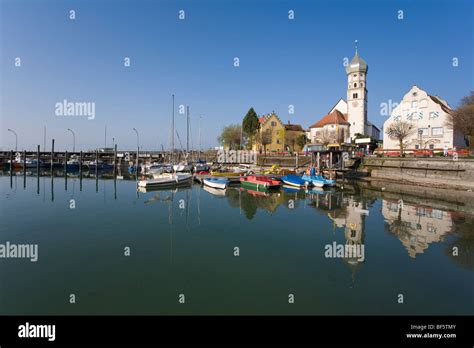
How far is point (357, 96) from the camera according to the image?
7350 cm

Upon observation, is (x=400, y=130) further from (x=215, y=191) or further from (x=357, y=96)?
(x=215, y=191)

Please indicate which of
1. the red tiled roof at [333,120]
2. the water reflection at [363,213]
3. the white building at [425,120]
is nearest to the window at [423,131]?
the white building at [425,120]

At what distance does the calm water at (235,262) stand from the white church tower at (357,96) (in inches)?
2140

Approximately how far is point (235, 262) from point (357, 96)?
7338 cm

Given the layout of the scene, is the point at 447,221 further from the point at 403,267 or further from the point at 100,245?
the point at 100,245

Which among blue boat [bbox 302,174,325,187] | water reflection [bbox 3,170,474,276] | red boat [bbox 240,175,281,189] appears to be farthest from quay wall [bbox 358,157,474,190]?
red boat [bbox 240,175,281,189]

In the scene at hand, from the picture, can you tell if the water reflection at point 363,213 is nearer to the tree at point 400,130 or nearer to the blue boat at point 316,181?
the blue boat at point 316,181

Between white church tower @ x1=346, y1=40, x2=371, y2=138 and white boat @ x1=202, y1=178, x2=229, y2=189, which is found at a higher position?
white church tower @ x1=346, y1=40, x2=371, y2=138

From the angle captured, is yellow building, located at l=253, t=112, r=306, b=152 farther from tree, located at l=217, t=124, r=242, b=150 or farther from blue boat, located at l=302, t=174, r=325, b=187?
blue boat, located at l=302, t=174, r=325, b=187

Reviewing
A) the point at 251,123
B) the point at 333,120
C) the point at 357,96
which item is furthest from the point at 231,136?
the point at 357,96

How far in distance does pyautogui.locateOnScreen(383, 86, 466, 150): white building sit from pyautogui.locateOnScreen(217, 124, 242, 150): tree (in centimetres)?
4241

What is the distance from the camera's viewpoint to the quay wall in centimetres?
3425

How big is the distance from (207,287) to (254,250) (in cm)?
435
